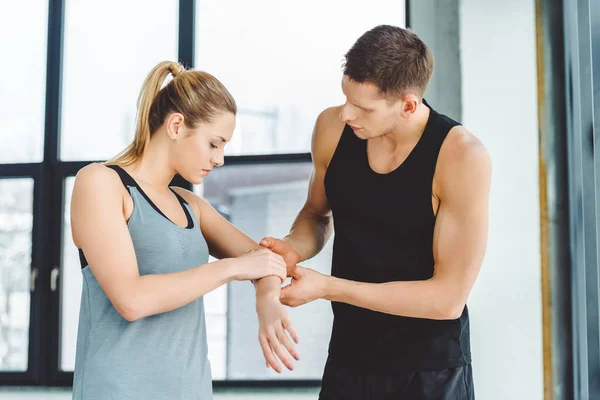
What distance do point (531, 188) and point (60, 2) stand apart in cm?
220

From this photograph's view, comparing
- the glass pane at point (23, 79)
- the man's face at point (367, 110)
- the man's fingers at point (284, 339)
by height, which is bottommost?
the man's fingers at point (284, 339)

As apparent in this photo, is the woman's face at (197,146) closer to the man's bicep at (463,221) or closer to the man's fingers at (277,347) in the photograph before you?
the man's fingers at (277,347)

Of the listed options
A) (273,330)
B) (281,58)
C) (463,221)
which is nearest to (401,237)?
(463,221)

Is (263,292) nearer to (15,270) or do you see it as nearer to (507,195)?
(507,195)

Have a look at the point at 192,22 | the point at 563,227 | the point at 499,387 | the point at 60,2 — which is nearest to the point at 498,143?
the point at 563,227

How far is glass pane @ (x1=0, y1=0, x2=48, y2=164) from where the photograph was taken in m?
2.94

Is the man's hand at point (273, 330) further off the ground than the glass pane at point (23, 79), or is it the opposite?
the glass pane at point (23, 79)

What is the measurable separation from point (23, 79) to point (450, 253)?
7.60ft

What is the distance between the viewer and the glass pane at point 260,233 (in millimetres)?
2660

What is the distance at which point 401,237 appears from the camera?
1.49m

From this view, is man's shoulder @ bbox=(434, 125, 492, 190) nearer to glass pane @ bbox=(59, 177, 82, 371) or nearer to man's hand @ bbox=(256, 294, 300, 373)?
man's hand @ bbox=(256, 294, 300, 373)

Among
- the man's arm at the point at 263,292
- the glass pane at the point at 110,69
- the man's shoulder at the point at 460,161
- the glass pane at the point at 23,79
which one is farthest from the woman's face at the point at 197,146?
the glass pane at the point at 23,79

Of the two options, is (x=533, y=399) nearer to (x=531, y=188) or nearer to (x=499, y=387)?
(x=499, y=387)

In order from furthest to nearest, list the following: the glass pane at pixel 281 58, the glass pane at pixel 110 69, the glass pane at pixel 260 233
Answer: the glass pane at pixel 110 69 < the glass pane at pixel 281 58 < the glass pane at pixel 260 233
